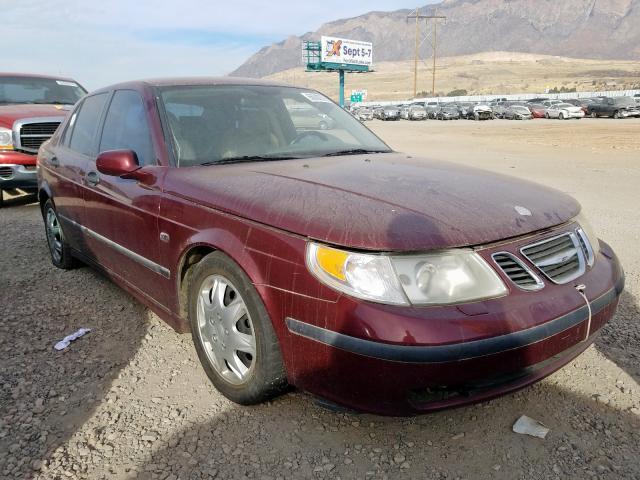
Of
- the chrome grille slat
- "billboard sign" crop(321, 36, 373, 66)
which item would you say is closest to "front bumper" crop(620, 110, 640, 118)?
"billboard sign" crop(321, 36, 373, 66)

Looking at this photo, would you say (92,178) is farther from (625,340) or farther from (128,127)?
(625,340)

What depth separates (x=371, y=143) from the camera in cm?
387

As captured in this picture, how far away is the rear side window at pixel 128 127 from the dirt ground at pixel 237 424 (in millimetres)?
1172

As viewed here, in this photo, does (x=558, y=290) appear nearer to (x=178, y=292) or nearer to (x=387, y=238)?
(x=387, y=238)

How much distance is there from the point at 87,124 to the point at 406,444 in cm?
335

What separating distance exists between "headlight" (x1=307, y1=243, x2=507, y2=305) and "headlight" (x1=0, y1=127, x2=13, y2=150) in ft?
22.6

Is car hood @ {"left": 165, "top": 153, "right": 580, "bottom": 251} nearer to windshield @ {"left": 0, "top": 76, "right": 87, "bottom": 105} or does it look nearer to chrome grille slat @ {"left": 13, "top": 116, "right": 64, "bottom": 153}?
chrome grille slat @ {"left": 13, "top": 116, "right": 64, "bottom": 153}

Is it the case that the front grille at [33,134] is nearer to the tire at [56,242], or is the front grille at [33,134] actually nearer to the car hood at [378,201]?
the tire at [56,242]

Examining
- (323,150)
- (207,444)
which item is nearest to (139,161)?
(323,150)

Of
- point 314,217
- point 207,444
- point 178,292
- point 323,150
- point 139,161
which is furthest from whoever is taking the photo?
point 323,150

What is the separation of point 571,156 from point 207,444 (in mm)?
14949

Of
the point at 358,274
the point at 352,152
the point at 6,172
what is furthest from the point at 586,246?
the point at 6,172

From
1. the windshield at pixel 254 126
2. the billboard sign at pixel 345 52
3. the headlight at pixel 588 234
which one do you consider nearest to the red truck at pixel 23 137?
the windshield at pixel 254 126

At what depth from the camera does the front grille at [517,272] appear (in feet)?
7.10
